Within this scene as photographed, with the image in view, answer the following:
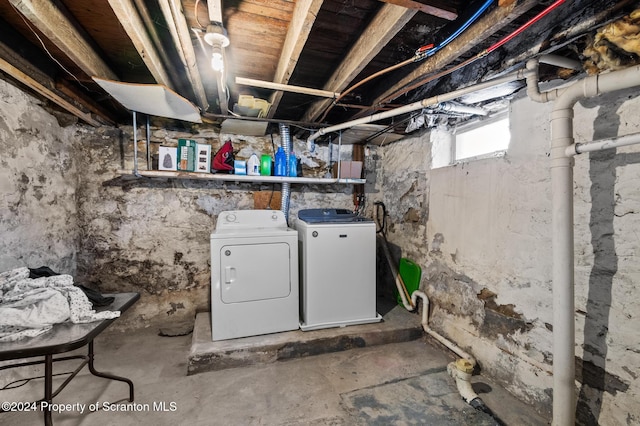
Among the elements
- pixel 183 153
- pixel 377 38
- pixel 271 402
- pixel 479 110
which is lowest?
pixel 271 402

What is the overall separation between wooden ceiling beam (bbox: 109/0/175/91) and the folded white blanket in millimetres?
1281


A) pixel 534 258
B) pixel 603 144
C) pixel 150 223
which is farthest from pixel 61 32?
pixel 534 258

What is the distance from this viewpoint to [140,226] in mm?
2658

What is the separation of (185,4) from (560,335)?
2363mm

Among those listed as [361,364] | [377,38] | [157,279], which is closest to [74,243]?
[157,279]

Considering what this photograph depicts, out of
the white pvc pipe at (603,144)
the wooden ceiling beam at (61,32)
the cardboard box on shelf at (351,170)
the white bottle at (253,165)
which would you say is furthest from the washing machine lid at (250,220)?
the white pvc pipe at (603,144)

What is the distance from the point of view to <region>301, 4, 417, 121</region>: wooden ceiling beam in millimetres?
1216

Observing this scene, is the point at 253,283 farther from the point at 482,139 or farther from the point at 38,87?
the point at 482,139

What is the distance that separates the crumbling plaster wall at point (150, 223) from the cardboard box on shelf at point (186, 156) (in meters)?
0.26

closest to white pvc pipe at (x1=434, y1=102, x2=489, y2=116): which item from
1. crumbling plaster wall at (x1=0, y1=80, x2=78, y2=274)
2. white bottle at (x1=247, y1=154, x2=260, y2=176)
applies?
white bottle at (x1=247, y1=154, x2=260, y2=176)

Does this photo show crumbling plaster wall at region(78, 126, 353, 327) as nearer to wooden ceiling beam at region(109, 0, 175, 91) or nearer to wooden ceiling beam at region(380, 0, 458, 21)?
wooden ceiling beam at region(109, 0, 175, 91)

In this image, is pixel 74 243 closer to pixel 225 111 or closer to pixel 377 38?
pixel 225 111

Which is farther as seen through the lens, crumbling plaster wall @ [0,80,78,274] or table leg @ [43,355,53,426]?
crumbling plaster wall @ [0,80,78,274]

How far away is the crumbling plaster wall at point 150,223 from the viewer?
101 inches
